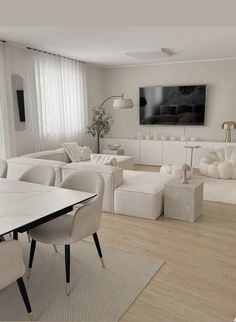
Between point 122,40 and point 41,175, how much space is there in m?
2.95

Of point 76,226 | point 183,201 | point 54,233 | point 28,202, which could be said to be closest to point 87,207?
point 76,226

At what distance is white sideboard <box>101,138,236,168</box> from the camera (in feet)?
22.1

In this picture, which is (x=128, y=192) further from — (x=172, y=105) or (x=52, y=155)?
(x=172, y=105)

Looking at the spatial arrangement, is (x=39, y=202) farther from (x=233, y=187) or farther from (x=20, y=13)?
(x=233, y=187)

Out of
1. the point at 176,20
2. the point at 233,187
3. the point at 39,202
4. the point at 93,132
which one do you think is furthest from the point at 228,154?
the point at 176,20

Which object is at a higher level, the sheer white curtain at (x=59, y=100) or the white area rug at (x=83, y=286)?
the sheer white curtain at (x=59, y=100)

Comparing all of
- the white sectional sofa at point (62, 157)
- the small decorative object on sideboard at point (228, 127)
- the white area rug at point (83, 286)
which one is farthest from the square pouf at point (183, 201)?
the small decorative object on sideboard at point (228, 127)

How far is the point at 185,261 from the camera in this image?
9.03ft

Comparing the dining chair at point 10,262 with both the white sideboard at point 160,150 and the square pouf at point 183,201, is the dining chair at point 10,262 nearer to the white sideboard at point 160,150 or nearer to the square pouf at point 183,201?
the square pouf at point 183,201

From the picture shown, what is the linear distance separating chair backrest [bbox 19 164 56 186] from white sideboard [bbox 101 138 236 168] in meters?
4.49

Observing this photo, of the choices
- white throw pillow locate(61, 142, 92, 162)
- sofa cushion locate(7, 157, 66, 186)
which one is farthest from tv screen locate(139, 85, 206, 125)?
sofa cushion locate(7, 157, 66, 186)

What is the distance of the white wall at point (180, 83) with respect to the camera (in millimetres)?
6758

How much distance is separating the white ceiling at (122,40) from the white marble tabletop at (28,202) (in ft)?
8.45

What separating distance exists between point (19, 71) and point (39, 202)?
391cm
